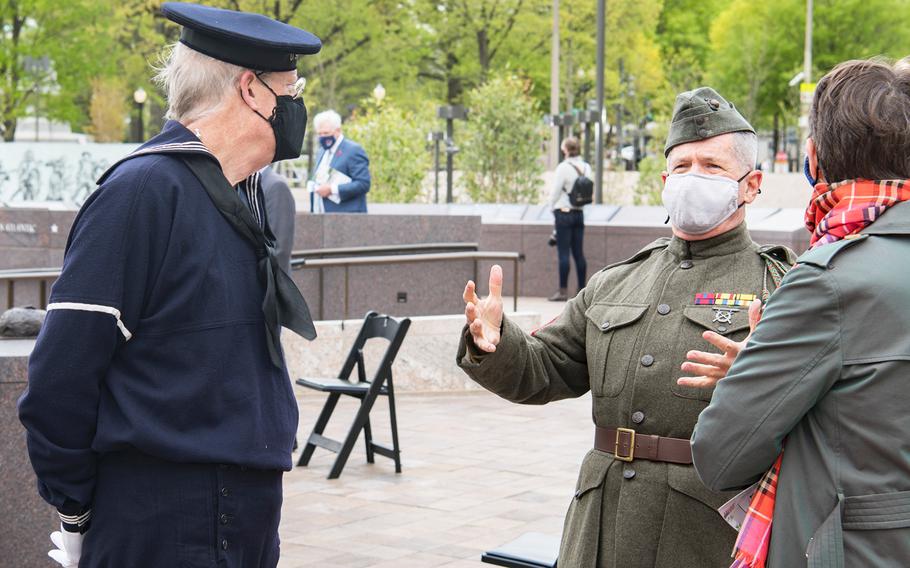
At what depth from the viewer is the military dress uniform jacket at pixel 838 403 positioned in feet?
7.68

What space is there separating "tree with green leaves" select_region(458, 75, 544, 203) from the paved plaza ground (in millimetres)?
14115

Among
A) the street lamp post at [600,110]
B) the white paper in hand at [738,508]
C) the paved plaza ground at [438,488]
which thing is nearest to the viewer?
the white paper in hand at [738,508]

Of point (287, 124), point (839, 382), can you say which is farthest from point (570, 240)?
point (839, 382)

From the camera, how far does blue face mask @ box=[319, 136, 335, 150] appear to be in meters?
11.3

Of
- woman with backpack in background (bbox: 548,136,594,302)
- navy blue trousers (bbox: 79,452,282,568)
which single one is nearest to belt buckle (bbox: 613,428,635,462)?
navy blue trousers (bbox: 79,452,282,568)

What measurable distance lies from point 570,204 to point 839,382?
14692 mm

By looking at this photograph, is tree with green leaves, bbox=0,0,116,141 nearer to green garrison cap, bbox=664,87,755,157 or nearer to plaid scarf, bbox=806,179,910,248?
green garrison cap, bbox=664,87,755,157

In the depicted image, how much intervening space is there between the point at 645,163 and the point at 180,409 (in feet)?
76.8

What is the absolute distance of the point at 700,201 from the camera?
3.48m

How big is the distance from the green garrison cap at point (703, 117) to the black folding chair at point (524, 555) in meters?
1.67

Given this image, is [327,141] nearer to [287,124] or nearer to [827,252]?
[287,124]

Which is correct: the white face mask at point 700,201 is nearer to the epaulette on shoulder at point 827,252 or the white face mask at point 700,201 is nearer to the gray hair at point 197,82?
the epaulette on shoulder at point 827,252

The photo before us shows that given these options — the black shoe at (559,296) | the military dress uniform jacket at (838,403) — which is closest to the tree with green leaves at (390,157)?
the black shoe at (559,296)

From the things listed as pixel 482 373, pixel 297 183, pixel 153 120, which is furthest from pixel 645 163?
pixel 153 120
